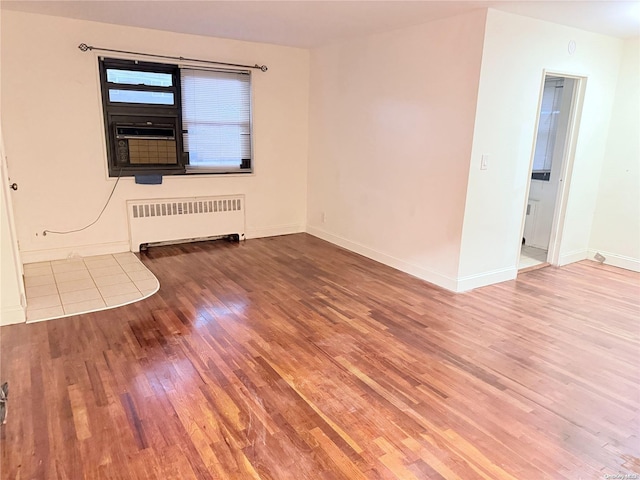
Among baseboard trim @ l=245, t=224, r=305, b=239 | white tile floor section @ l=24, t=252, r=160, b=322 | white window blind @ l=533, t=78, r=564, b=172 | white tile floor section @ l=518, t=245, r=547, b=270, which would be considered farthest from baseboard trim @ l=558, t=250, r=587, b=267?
white tile floor section @ l=24, t=252, r=160, b=322

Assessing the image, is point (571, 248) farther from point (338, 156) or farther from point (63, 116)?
point (63, 116)

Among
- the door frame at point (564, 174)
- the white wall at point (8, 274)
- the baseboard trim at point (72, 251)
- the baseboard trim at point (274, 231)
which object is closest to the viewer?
the white wall at point (8, 274)

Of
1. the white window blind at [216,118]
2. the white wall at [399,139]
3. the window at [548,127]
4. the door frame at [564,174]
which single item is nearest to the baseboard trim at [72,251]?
the white window blind at [216,118]

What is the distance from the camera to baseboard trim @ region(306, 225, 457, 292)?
4094 mm

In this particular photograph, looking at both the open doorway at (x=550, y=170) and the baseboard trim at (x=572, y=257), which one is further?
the baseboard trim at (x=572, y=257)

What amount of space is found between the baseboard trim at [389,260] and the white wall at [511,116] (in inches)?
7.0

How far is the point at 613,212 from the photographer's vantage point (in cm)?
488

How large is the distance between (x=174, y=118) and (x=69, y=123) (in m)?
1.08

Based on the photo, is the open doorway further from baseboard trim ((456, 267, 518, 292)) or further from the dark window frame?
the dark window frame

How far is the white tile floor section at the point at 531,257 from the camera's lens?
4855 mm

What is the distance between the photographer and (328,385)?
8.12 ft

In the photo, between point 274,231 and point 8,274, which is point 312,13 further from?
point 8,274

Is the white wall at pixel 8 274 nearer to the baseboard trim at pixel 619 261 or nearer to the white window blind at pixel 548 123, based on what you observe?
the white window blind at pixel 548 123

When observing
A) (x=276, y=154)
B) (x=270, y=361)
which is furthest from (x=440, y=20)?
(x=270, y=361)
